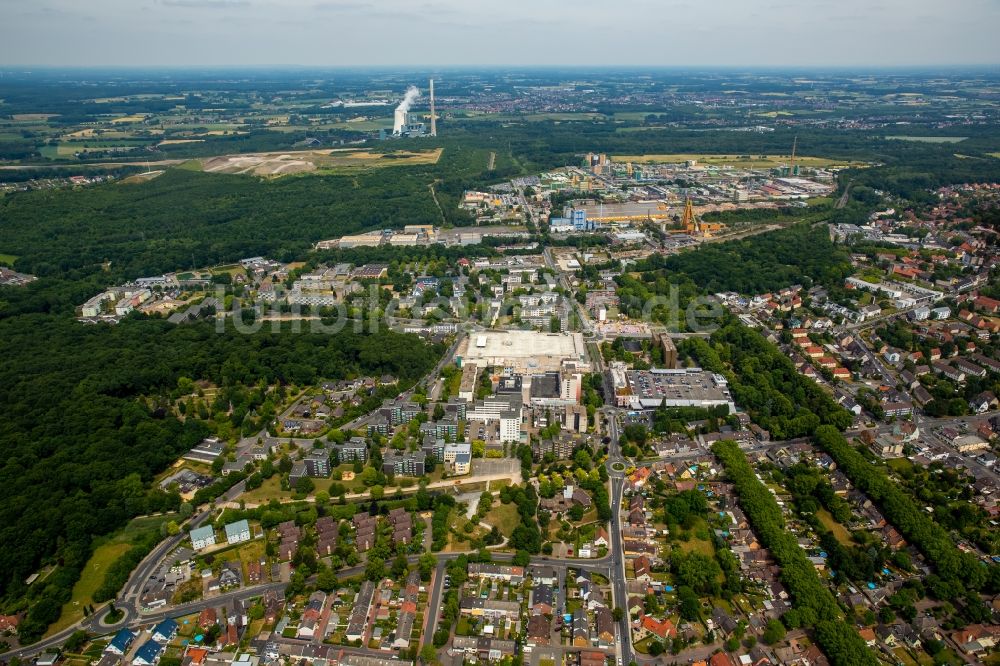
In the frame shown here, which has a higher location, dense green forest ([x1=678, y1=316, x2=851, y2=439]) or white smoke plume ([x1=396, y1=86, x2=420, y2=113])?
white smoke plume ([x1=396, y1=86, x2=420, y2=113])

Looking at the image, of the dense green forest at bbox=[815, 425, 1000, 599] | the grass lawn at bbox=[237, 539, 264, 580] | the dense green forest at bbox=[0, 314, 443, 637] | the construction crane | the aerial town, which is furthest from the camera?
the construction crane

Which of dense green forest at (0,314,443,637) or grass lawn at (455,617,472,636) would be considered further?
dense green forest at (0,314,443,637)

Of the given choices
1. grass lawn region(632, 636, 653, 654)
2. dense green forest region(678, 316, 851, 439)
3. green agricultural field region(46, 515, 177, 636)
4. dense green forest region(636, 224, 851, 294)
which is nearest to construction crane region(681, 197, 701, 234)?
dense green forest region(636, 224, 851, 294)

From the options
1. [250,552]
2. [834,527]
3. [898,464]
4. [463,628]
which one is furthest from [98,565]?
[898,464]

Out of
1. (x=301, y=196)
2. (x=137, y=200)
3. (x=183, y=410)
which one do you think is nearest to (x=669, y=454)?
(x=183, y=410)

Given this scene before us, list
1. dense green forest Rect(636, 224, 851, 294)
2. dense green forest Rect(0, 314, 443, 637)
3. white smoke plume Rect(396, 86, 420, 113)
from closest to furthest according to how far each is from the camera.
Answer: dense green forest Rect(0, 314, 443, 637) < dense green forest Rect(636, 224, 851, 294) < white smoke plume Rect(396, 86, 420, 113)

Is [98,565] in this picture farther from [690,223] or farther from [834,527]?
[690,223]

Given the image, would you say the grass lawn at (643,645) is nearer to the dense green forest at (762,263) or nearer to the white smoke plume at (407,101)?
the dense green forest at (762,263)

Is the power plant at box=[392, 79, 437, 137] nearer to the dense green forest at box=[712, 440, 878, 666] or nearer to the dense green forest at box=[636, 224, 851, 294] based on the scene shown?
the dense green forest at box=[636, 224, 851, 294]
